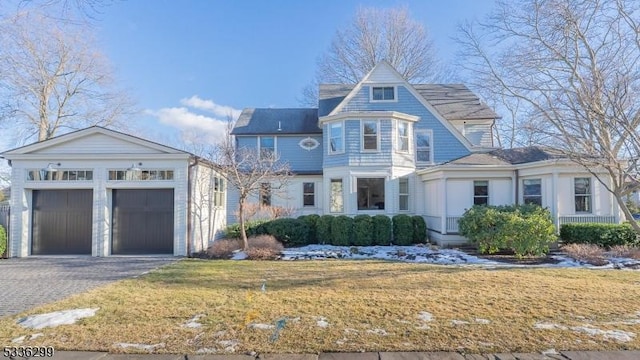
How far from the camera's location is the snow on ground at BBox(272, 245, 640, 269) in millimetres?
9980

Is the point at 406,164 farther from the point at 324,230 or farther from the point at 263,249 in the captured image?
the point at 263,249

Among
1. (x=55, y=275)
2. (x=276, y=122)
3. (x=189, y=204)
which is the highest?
(x=276, y=122)

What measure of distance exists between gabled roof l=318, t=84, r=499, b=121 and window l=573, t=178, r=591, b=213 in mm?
6524

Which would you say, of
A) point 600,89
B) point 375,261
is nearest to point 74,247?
point 375,261

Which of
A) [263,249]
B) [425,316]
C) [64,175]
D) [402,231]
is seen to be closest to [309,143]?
[402,231]

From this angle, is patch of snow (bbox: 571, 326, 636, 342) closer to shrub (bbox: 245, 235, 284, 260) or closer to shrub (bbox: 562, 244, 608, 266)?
shrub (bbox: 562, 244, 608, 266)

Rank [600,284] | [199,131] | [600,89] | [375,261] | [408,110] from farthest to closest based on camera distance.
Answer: [199,131] → [408,110] → [375,261] → [600,89] → [600,284]

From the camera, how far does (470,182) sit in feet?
45.7

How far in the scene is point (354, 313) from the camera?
204 inches

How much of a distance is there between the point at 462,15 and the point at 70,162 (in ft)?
53.7

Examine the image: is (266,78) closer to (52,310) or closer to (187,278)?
(187,278)

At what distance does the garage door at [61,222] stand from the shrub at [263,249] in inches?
218

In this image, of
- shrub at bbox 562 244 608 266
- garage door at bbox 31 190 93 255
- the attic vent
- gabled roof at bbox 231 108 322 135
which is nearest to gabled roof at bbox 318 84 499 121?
gabled roof at bbox 231 108 322 135

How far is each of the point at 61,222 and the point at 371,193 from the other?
39.0 ft
